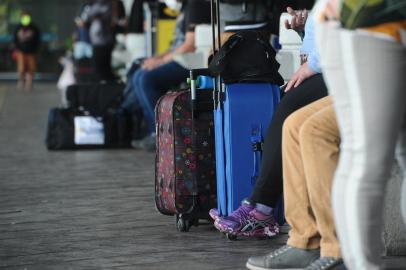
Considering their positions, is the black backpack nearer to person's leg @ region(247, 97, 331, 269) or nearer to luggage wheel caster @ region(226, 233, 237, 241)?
luggage wheel caster @ region(226, 233, 237, 241)

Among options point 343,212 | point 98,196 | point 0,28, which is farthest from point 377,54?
point 0,28

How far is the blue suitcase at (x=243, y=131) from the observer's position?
5188 mm

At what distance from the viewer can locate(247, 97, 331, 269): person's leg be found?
4.38 metres

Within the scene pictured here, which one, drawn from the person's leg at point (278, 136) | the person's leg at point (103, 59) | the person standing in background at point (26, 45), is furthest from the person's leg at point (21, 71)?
the person's leg at point (278, 136)

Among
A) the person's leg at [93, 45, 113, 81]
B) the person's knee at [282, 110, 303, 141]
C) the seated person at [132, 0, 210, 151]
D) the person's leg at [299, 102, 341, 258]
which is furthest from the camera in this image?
the person's leg at [93, 45, 113, 81]

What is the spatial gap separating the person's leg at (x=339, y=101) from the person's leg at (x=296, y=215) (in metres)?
0.67

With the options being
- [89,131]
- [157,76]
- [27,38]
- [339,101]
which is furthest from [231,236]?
[27,38]

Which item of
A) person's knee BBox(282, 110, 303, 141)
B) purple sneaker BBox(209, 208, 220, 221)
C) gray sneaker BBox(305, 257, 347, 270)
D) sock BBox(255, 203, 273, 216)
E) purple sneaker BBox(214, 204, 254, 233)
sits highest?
person's knee BBox(282, 110, 303, 141)

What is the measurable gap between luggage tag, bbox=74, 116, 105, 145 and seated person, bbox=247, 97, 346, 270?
17.9 feet

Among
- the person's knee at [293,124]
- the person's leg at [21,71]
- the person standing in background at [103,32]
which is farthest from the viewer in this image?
the person's leg at [21,71]

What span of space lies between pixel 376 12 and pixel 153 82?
609 cm

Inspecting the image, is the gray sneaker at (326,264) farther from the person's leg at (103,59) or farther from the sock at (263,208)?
the person's leg at (103,59)

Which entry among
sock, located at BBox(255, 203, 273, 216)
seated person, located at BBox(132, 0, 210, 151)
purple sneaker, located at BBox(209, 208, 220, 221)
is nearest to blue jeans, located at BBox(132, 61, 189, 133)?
seated person, located at BBox(132, 0, 210, 151)

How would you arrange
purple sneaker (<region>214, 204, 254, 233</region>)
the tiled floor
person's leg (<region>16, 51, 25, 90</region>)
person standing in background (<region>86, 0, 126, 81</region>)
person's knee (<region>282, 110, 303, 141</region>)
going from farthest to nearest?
person's leg (<region>16, 51, 25, 90</region>)
person standing in background (<region>86, 0, 126, 81</region>)
purple sneaker (<region>214, 204, 254, 233</region>)
the tiled floor
person's knee (<region>282, 110, 303, 141</region>)
